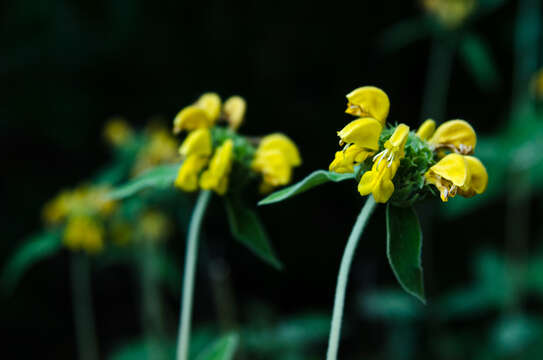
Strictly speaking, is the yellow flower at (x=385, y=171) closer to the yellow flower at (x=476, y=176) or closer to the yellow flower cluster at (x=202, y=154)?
the yellow flower at (x=476, y=176)

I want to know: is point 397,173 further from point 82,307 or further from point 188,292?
point 82,307

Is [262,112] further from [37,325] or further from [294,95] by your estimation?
[37,325]

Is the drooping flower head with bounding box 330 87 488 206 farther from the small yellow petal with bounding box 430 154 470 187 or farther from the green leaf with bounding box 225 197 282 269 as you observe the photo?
the green leaf with bounding box 225 197 282 269

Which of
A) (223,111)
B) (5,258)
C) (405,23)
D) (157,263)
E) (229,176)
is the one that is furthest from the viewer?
(405,23)

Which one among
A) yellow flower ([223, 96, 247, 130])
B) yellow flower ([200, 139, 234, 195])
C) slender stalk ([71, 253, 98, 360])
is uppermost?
slender stalk ([71, 253, 98, 360])

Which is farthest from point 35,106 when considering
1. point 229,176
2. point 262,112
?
point 229,176

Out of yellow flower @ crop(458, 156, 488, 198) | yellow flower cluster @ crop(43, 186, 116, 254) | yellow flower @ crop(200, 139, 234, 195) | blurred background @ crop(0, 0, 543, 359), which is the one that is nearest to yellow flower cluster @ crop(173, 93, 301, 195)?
yellow flower @ crop(200, 139, 234, 195)

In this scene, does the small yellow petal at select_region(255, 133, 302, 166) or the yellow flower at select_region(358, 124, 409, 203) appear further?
the small yellow petal at select_region(255, 133, 302, 166)
